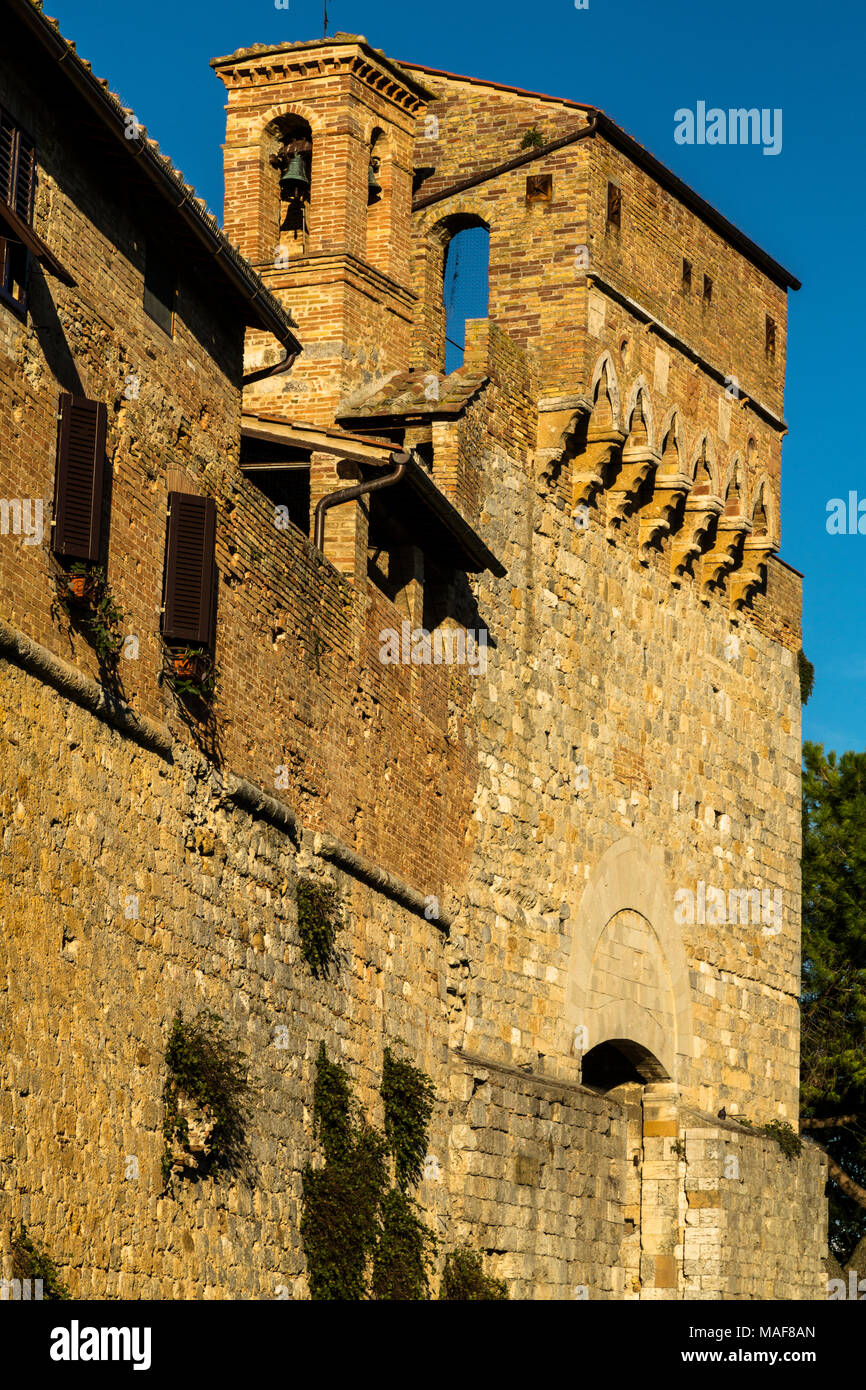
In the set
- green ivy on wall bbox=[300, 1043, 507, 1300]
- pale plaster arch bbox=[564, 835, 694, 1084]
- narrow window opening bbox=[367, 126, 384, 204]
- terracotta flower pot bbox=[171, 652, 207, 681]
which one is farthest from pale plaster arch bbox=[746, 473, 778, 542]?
terracotta flower pot bbox=[171, 652, 207, 681]

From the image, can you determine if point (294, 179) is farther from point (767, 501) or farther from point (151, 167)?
point (151, 167)

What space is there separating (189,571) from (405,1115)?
5.58 meters

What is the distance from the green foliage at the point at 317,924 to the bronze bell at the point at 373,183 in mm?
8894

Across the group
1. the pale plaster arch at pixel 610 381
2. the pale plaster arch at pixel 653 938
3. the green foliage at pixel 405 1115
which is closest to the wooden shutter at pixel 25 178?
the green foliage at pixel 405 1115

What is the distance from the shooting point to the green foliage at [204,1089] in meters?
15.0

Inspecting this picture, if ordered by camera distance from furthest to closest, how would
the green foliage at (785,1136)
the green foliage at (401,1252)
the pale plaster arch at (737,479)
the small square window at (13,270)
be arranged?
the pale plaster arch at (737,479)
the green foliage at (785,1136)
the green foliage at (401,1252)
the small square window at (13,270)

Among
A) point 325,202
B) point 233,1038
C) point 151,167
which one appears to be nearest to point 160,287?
point 151,167

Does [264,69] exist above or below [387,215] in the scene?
above

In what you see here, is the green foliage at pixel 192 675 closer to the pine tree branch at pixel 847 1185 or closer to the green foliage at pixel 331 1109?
the green foliage at pixel 331 1109

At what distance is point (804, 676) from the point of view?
30734mm

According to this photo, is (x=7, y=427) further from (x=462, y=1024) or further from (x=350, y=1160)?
(x=462, y=1024)
